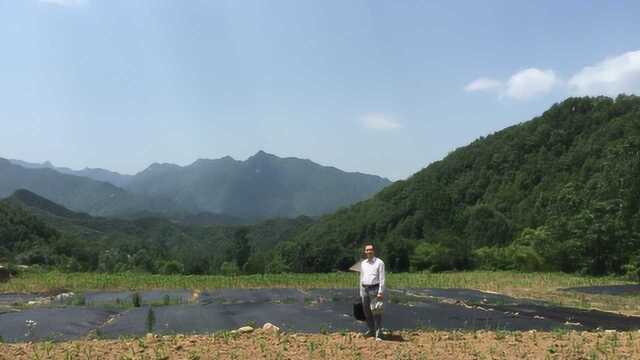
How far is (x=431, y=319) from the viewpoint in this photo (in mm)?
15477

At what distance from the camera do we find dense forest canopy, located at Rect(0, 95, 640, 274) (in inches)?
1473

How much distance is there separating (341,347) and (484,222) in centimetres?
5463

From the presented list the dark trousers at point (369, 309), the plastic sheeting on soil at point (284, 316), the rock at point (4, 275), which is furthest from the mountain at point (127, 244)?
the dark trousers at point (369, 309)

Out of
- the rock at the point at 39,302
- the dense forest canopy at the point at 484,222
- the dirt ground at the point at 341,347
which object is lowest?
the dirt ground at the point at 341,347

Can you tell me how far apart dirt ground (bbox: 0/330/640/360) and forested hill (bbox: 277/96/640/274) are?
946 inches

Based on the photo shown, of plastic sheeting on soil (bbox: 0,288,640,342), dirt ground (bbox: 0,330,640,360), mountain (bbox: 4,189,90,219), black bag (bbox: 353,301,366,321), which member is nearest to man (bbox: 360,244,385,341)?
black bag (bbox: 353,301,366,321)

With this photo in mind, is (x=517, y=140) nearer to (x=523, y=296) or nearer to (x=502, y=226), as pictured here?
(x=502, y=226)

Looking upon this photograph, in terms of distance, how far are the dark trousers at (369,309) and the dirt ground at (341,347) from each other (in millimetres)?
315

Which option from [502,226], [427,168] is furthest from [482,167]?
[502,226]

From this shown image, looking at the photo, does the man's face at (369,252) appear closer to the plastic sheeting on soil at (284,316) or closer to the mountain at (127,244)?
the plastic sheeting on soil at (284,316)

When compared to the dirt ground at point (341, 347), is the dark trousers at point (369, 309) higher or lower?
higher

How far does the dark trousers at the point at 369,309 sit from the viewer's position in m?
10.8

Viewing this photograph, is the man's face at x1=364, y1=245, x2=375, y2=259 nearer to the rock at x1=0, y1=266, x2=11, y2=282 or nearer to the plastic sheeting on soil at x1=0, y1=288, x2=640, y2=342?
the plastic sheeting on soil at x1=0, y1=288, x2=640, y2=342

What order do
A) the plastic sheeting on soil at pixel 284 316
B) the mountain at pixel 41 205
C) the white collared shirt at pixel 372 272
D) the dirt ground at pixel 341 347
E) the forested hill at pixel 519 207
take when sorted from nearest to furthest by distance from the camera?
1. the dirt ground at pixel 341 347
2. the white collared shirt at pixel 372 272
3. the plastic sheeting on soil at pixel 284 316
4. the forested hill at pixel 519 207
5. the mountain at pixel 41 205
